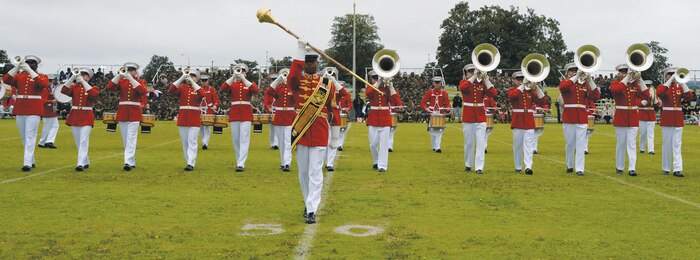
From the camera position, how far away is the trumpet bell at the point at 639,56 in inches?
563

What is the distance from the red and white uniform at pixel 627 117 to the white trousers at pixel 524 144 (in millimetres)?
1746

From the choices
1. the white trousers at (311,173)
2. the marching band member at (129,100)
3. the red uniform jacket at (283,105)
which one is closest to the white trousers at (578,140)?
the red uniform jacket at (283,105)

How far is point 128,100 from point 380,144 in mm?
4842

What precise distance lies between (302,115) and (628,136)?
8.10 metres

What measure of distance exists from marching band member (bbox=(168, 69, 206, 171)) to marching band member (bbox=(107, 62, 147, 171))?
2.22 feet

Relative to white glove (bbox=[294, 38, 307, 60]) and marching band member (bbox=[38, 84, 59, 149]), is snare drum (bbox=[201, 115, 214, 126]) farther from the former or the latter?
white glove (bbox=[294, 38, 307, 60])

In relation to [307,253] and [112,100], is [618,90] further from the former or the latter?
[112,100]

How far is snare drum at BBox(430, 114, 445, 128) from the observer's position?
787 inches

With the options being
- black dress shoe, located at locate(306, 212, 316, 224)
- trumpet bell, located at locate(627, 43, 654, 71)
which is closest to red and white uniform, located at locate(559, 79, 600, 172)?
trumpet bell, located at locate(627, 43, 654, 71)

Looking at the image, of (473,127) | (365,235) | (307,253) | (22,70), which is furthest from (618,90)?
(22,70)

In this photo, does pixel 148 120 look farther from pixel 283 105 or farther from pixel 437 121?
pixel 437 121

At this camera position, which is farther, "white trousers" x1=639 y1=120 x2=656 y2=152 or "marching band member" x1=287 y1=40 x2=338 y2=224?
"white trousers" x1=639 y1=120 x2=656 y2=152

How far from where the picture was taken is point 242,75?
15242 millimetres

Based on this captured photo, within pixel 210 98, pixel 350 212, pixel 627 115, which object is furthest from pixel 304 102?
pixel 210 98
